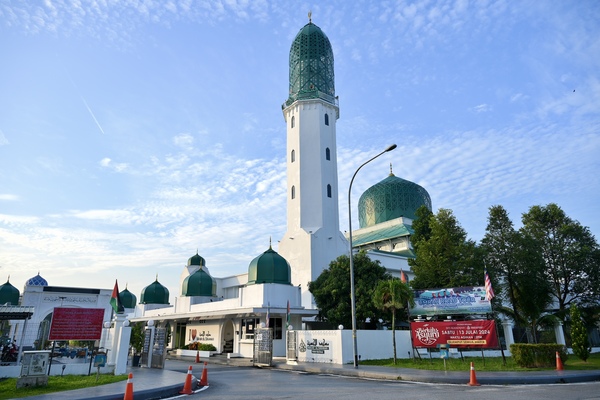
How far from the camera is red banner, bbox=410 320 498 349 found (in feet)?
62.6

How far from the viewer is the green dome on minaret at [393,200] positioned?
5294 centimetres

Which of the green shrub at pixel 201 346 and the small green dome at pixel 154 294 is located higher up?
the small green dome at pixel 154 294

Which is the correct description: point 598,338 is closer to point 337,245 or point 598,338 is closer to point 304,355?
point 337,245

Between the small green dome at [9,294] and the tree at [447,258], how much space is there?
36.1 m

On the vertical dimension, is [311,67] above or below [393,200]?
above

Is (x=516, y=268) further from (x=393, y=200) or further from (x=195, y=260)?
(x=195, y=260)

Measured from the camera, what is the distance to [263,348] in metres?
22.2

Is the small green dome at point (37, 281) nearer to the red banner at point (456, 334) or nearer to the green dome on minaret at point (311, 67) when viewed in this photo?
the green dome on minaret at point (311, 67)

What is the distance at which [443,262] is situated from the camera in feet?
92.8

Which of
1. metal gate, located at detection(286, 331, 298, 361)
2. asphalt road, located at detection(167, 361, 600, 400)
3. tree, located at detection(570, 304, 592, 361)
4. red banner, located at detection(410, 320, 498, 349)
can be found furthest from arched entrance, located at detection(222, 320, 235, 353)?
tree, located at detection(570, 304, 592, 361)

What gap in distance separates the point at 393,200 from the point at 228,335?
29182mm

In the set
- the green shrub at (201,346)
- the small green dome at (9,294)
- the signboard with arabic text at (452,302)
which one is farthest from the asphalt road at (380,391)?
the small green dome at (9,294)

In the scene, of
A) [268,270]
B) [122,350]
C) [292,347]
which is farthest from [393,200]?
[122,350]

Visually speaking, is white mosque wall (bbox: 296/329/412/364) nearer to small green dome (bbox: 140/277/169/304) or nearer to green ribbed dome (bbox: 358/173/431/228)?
small green dome (bbox: 140/277/169/304)
